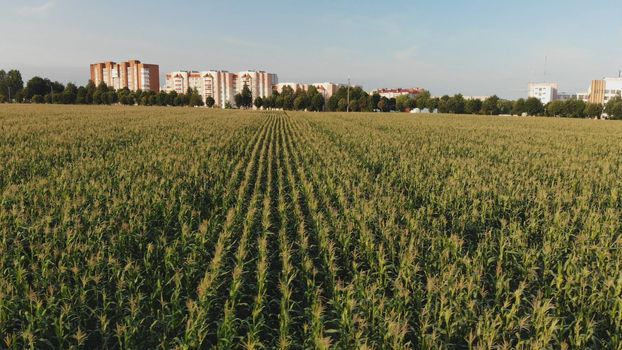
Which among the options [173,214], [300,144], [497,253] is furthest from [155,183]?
[300,144]

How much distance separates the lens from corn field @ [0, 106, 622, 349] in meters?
4.80

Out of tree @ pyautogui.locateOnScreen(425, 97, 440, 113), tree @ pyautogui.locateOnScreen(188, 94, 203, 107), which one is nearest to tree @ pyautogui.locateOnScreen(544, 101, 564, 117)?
tree @ pyautogui.locateOnScreen(425, 97, 440, 113)

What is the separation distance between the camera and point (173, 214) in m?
9.57

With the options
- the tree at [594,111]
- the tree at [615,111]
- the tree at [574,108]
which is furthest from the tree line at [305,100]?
the tree at [615,111]

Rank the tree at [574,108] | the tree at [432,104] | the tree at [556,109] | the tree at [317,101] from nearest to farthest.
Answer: the tree at [574,108]
the tree at [556,109]
the tree at [317,101]
the tree at [432,104]

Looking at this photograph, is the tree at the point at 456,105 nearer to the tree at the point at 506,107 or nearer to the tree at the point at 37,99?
the tree at the point at 506,107

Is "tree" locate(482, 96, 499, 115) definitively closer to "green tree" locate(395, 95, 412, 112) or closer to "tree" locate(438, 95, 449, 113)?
"tree" locate(438, 95, 449, 113)

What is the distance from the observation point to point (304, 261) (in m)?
6.73

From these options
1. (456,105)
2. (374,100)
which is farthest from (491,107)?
(374,100)

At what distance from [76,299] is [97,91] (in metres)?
153

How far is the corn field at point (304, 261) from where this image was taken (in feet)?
15.8

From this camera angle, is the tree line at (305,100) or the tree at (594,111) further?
the tree line at (305,100)

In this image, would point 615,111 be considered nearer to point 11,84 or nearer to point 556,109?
point 556,109

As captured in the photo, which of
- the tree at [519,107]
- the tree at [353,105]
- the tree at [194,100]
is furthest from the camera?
the tree at [194,100]
